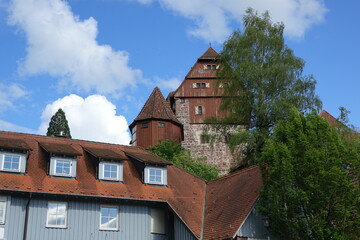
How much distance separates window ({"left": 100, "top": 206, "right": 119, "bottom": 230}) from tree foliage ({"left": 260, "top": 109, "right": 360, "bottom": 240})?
271 inches

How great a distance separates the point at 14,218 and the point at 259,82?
20143mm

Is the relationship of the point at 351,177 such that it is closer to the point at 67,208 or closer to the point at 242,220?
the point at 242,220

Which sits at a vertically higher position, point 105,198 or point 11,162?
point 11,162

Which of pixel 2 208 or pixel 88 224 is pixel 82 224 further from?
pixel 2 208

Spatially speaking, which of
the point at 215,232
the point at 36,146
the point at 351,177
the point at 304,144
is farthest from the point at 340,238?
the point at 36,146

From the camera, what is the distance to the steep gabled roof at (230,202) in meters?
23.4

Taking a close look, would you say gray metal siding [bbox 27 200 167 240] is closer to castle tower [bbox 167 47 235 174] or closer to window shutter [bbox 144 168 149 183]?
window shutter [bbox 144 168 149 183]

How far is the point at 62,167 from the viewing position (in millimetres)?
24703

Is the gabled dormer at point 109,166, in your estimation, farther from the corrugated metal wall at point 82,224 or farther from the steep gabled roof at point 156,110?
the steep gabled roof at point 156,110

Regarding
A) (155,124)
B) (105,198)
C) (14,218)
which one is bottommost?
(14,218)

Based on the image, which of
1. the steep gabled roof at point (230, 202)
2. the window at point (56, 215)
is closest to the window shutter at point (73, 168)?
the window at point (56, 215)

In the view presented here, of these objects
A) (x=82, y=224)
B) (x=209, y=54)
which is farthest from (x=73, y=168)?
(x=209, y=54)

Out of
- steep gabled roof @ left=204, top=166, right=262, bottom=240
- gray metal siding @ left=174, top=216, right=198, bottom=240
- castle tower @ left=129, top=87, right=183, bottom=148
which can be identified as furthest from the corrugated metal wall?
castle tower @ left=129, top=87, right=183, bottom=148

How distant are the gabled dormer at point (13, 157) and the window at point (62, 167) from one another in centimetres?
131
